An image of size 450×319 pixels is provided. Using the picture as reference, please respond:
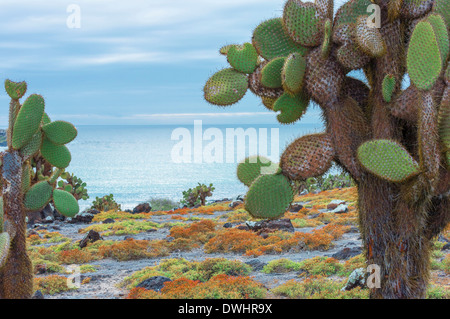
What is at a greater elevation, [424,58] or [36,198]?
[424,58]

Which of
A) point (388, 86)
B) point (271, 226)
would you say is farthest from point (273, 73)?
point (271, 226)

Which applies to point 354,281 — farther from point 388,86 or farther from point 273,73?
point 273,73

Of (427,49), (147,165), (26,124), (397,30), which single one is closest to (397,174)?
(427,49)

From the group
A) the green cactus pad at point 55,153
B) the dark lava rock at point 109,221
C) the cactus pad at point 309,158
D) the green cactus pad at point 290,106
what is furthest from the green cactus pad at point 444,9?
the dark lava rock at point 109,221

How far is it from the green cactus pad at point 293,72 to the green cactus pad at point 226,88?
580 millimetres

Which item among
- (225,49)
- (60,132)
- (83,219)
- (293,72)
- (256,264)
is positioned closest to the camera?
(293,72)

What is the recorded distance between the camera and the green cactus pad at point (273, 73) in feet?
16.5

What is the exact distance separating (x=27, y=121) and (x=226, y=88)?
243cm

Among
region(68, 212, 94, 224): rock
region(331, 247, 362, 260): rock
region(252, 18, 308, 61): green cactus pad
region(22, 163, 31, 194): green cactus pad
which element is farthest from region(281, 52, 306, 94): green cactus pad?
region(68, 212, 94, 224): rock

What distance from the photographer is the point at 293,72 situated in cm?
467

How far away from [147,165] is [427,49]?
261 ft

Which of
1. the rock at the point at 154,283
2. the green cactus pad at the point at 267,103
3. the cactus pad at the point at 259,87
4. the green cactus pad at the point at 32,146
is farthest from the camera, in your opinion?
the rock at the point at 154,283

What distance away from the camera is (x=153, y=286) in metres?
7.42

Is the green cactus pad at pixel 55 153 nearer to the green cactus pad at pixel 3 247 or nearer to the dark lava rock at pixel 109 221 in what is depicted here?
the green cactus pad at pixel 3 247
